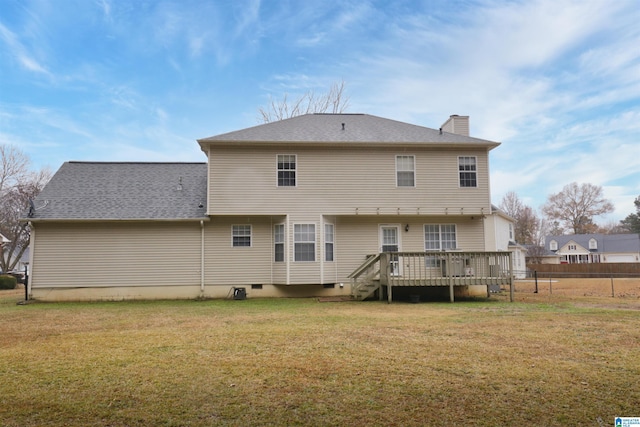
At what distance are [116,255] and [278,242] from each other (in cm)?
592

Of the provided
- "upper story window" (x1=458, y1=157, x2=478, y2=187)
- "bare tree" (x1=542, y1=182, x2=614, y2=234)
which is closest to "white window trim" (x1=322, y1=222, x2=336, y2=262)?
"upper story window" (x1=458, y1=157, x2=478, y2=187)

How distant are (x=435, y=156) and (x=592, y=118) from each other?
865 centimetres

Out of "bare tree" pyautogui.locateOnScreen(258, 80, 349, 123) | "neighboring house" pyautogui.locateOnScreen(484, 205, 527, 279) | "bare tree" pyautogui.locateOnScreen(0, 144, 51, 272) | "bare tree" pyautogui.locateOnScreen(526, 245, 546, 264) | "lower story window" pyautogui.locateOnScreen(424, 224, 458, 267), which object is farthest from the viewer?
"bare tree" pyautogui.locateOnScreen(526, 245, 546, 264)

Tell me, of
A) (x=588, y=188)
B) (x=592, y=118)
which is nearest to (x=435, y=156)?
(x=592, y=118)

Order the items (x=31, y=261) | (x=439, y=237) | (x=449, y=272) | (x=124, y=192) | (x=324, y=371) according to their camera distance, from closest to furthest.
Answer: (x=324, y=371), (x=449, y=272), (x=31, y=261), (x=439, y=237), (x=124, y=192)

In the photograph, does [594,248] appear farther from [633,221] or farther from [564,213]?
[633,221]

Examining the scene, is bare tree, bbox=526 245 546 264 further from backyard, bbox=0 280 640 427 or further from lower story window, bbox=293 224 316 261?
backyard, bbox=0 280 640 427

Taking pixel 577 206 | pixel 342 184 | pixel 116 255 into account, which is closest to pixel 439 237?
pixel 342 184

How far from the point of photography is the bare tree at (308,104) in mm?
32062

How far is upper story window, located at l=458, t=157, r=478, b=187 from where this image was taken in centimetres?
1709

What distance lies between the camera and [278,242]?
1662 cm

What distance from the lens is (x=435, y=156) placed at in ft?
56.0

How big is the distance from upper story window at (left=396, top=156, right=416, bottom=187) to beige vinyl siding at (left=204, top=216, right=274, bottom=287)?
5.42 m

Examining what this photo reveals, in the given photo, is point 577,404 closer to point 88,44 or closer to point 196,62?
point 88,44
